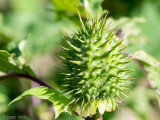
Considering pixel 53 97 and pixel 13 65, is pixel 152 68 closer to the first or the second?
pixel 53 97

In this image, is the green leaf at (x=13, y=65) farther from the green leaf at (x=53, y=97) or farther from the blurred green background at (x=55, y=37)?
the green leaf at (x=53, y=97)

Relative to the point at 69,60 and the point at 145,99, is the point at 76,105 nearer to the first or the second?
the point at 69,60

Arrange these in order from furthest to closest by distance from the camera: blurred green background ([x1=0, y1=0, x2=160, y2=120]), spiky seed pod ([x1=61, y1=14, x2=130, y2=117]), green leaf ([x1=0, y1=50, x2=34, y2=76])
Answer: blurred green background ([x1=0, y1=0, x2=160, y2=120])
green leaf ([x1=0, y1=50, x2=34, y2=76])
spiky seed pod ([x1=61, y1=14, x2=130, y2=117])

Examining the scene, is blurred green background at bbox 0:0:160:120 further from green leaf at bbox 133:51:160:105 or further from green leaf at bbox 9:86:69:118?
green leaf at bbox 9:86:69:118

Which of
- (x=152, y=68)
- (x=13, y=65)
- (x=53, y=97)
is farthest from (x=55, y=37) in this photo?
(x=53, y=97)

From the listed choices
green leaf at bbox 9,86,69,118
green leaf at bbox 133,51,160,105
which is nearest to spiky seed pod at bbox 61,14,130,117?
green leaf at bbox 9,86,69,118

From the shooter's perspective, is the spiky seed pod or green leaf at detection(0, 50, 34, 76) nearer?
the spiky seed pod

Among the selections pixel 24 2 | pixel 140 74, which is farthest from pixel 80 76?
pixel 24 2
